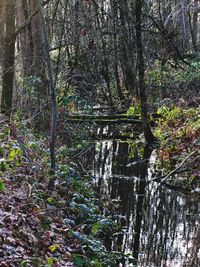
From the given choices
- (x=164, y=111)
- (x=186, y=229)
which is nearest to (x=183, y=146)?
(x=164, y=111)

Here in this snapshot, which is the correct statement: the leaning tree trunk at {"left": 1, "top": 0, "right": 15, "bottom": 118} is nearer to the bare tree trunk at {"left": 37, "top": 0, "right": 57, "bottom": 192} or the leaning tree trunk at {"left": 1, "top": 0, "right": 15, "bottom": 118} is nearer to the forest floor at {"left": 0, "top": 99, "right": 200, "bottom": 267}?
the forest floor at {"left": 0, "top": 99, "right": 200, "bottom": 267}

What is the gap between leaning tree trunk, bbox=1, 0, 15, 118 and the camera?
10586 mm

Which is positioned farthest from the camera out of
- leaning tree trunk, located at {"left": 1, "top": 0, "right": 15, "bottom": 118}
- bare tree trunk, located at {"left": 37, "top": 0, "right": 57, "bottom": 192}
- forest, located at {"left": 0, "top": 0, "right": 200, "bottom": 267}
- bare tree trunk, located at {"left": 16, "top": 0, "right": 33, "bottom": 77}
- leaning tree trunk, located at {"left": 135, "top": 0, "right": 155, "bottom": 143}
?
bare tree trunk, located at {"left": 16, "top": 0, "right": 33, "bottom": 77}

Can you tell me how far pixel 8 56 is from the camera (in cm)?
1080

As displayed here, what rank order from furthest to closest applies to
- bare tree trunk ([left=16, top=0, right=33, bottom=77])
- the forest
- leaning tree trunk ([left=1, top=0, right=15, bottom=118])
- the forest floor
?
bare tree trunk ([left=16, top=0, right=33, bottom=77]) < leaning tree trunk ([left=1, top=0, right=15, bottom=118]) < the forest < the forest floor

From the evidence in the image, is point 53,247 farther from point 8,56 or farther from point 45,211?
point 8,56

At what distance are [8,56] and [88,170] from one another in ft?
10.2

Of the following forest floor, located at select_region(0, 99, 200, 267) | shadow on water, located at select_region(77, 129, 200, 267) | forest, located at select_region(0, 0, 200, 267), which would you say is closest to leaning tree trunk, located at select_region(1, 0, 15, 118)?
forest, located at select_region(0, 0, 200, 267)

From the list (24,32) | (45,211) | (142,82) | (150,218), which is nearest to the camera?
(45,211)

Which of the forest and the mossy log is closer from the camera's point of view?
the forest

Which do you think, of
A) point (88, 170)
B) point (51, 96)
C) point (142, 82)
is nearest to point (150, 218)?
point (51, 96)

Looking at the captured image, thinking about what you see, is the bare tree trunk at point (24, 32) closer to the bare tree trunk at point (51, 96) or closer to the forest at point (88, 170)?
the forest at point (88, 170)

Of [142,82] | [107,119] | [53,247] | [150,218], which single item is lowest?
[150,218]

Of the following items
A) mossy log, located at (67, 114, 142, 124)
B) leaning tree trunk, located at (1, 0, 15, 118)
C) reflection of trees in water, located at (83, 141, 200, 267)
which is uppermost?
leaning tree trunk, located at (1, 0, 15, 118)
